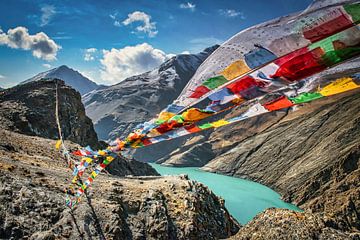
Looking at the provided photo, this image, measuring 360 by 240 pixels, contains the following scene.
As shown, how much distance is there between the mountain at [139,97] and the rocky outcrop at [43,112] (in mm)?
96370

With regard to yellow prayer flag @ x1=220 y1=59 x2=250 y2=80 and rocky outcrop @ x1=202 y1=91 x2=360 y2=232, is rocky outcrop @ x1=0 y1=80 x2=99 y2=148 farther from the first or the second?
rocky outcrop @ x1=202 y1=91 x2=360 y2=232

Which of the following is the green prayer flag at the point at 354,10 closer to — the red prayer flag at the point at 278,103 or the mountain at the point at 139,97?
the red prayer flag at the point at 278,103

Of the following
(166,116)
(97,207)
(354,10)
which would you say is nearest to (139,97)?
(97,207)

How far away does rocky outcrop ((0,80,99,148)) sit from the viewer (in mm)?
22469

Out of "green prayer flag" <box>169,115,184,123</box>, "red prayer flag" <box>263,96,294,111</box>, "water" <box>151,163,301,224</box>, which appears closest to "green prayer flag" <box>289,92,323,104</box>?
"red prayer flag" <box>263,96,294,111</box>

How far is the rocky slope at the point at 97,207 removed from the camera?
26.6ft

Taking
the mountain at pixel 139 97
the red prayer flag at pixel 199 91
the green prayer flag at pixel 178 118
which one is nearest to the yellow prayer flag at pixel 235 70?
the red prayer flag at pixel 199 91

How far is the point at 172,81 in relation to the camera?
163 m

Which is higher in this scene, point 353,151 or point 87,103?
point 87,103

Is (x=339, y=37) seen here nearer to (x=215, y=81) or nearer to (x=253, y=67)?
(x=253, y=67)

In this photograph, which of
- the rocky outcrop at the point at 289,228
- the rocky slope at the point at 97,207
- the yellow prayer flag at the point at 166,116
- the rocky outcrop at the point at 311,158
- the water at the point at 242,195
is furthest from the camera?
the water at the point at 242,195

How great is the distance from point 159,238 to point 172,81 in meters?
155

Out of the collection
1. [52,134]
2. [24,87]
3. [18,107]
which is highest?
[24,87]

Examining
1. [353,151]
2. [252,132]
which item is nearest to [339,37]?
[353,151]
